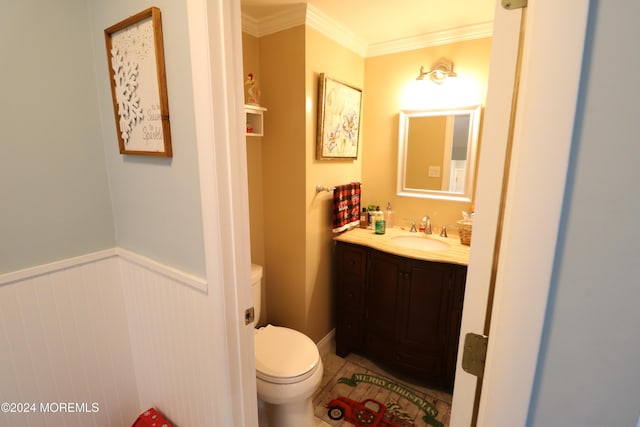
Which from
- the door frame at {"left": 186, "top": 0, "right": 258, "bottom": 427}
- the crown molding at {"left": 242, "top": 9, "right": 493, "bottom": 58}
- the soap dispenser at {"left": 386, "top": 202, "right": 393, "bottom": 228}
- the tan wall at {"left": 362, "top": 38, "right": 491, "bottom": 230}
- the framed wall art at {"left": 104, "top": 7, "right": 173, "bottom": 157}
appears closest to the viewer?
the door frame at {"left": 186, "top": 0, "right": 258, "bottom": 427}

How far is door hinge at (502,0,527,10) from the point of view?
52 centimetres

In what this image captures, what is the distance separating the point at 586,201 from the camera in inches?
18.4

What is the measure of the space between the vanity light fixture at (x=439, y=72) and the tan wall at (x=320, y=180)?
496 mm

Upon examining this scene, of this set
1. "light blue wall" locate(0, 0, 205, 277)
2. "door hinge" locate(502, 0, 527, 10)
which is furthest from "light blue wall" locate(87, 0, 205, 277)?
"door hinge" locate(502, 0, 527, 10)

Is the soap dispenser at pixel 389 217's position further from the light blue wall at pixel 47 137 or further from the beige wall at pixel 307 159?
the light blue wall at pixel 47 137

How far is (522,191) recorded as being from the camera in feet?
1.63

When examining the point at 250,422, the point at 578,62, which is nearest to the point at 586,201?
the point at 578,62

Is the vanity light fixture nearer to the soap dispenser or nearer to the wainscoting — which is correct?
the soap dispenser

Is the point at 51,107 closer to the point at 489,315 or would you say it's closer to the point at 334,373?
the point at 489,315

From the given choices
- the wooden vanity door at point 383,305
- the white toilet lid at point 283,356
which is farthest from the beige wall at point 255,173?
the wooden vanity door at point 383,305

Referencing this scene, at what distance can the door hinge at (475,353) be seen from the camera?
2.05 ft

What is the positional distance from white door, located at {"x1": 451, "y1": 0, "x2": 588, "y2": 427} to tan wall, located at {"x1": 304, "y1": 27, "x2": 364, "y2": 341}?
4.75 ft

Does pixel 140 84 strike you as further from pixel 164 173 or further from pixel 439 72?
pixel 439 72

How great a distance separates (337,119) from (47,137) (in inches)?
61.3
